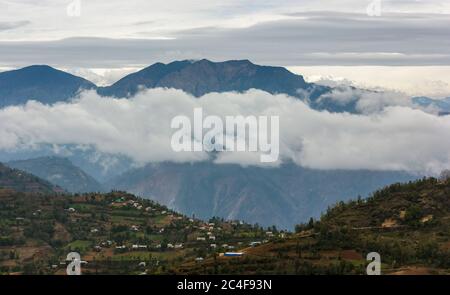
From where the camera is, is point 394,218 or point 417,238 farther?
point 394,218

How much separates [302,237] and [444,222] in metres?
29.1
